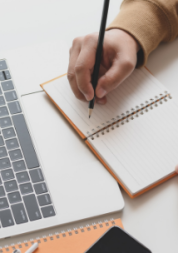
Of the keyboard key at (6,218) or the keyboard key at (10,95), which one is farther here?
the keyboard key at (10,95)

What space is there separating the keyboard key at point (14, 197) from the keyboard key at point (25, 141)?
0.19 ft

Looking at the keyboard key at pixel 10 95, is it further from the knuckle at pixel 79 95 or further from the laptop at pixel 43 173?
the knuckle at pixel 79 95

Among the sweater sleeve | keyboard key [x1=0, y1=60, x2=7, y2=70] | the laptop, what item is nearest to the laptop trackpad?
the laptop

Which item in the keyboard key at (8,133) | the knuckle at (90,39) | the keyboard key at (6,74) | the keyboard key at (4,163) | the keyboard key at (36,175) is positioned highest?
the knuckle at (90,39)

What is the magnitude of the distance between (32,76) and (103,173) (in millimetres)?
295

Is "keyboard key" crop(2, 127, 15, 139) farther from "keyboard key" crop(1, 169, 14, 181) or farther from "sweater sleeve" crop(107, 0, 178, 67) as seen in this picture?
"sweater sleeve" crop(107, 0, 178, 67)

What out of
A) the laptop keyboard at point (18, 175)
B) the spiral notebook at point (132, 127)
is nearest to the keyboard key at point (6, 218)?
the laptop keyboard at point (18, 175)

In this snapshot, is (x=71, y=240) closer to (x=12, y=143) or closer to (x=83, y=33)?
(x=12, y=143)

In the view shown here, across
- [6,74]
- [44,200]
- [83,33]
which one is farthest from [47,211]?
[83,33]

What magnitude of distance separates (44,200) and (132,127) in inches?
9.4

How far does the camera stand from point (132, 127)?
649mm

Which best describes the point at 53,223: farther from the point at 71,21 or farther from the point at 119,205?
the point at 71,21

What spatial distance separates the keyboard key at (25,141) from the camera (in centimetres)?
60

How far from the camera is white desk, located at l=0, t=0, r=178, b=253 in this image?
1.84ft
